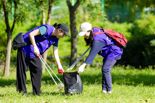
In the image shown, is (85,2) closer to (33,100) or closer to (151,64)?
(151,64)

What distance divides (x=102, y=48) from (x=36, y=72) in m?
1.43

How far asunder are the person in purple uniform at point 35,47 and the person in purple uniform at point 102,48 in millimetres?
445

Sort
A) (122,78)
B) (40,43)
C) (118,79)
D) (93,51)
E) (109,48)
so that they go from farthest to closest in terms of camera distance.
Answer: (122,78), (118,79), (109,48), (40,43), (93,51)

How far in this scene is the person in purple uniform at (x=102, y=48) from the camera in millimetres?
10680

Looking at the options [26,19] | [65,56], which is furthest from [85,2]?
[65,56]

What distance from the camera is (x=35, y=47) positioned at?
1069 cm

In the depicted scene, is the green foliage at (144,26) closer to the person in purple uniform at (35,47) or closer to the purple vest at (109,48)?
the purple vest at (109,48)

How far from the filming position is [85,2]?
746 inches

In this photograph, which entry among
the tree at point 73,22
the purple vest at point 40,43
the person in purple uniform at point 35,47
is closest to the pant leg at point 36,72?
the person in purple uniform at point 35,47

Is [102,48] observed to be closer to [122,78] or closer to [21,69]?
[21,69]

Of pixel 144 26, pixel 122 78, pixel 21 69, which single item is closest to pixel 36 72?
pixel 21 69

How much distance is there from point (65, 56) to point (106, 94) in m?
15.4

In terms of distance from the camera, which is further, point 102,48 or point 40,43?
point 102,48

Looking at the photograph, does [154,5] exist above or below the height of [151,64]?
above
